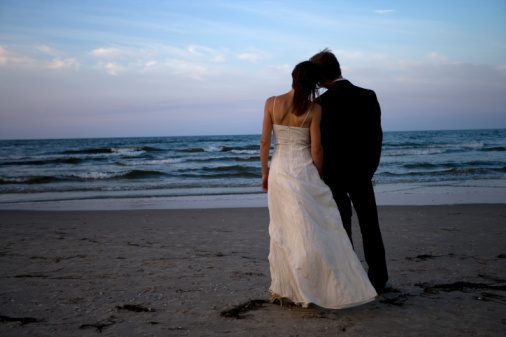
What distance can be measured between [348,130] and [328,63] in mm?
525

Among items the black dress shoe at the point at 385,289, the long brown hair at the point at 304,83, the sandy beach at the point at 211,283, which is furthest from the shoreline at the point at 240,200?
the long brown hair at the point at 304,83

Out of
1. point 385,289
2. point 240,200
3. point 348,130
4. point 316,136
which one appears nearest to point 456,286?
point 385,289

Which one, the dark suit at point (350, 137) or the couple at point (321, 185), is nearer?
the couple at point (321, 185)

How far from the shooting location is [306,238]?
3.01 metres

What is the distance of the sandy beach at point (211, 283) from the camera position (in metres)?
2.80

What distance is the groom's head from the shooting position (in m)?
3.21

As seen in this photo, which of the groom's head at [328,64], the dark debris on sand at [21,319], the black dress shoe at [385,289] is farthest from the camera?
the black dress shoe at [385,289]

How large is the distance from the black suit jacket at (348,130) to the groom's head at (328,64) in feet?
0.23

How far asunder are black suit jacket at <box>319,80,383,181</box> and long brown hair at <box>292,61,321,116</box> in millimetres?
335

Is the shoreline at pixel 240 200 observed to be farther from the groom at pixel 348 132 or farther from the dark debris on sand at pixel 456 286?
the groom at pixel 348 132

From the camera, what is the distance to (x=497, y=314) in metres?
2.93

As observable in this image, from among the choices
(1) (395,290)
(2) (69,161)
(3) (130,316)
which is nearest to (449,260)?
(1) (395,290)

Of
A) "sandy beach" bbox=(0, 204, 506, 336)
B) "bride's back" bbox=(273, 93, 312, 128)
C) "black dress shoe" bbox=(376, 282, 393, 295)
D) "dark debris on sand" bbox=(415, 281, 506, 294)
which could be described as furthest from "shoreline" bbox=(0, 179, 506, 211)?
"bride's back" bbox=(273, 93, 312, 128)

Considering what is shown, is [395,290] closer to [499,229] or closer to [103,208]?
[499,229]
